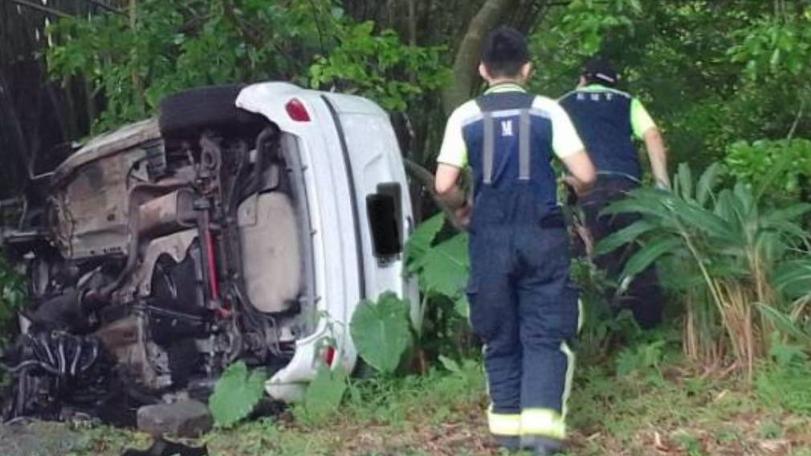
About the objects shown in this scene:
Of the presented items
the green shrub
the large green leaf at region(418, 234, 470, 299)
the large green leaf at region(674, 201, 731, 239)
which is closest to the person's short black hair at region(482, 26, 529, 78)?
the large green leaf at region(674, 201, 731, 239)

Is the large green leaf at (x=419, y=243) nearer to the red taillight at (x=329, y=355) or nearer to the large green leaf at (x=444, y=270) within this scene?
the large green leaf at (x=444, y=270)

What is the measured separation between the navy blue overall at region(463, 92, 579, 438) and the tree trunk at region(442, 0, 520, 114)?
11.9 ft

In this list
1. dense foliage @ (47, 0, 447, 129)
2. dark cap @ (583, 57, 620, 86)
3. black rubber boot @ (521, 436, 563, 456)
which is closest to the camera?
black rubber boot @ (521, 436, 563, 456)

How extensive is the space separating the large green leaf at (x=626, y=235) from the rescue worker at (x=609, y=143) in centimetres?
35

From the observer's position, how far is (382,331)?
7.68m

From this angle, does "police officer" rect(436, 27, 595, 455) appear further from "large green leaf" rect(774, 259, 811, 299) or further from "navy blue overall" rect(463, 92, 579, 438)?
"large green leaf" rect(774, 259, 811, 299)

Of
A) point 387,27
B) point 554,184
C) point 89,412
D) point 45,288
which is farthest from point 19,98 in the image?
point 554,184

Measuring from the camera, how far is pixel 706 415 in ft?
22.6

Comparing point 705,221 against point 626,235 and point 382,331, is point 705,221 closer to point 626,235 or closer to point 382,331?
point 626,235

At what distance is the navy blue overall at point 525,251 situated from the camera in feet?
21.3

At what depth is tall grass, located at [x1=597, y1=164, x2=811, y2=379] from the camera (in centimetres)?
729

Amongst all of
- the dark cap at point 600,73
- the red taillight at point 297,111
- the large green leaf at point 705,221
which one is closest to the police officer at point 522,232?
the large green leaf at point 705,221

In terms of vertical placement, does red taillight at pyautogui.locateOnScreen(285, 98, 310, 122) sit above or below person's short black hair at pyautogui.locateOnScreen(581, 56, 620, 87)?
below

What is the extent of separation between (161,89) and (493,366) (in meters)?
4.17
